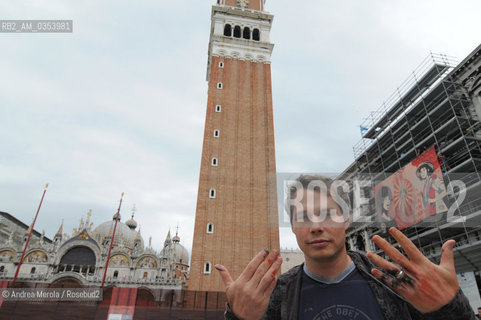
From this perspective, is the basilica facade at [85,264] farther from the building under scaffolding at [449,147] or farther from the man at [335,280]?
the man at [335,280]

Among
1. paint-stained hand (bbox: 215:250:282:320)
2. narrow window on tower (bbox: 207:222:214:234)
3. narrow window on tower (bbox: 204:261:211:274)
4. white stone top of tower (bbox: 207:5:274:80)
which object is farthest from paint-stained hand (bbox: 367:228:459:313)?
white stone top of tower (bbox: 207:5:274:80)

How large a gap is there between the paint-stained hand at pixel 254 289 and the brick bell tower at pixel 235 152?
1840 cm

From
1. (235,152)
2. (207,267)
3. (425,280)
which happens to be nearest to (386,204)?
(235,152)

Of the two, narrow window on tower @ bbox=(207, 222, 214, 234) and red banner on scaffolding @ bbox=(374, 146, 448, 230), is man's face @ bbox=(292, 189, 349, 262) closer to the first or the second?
red banner on scaffolding @ bbox=(374, 146, 448, 230)

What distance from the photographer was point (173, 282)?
34812 millimetres

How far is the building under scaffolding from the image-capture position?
648 inches

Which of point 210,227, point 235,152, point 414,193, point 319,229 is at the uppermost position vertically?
point 235,152

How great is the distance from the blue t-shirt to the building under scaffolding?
39.5ft

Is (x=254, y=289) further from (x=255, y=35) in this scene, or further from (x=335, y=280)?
(x=255, y=35)

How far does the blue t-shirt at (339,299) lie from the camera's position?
5.54ft

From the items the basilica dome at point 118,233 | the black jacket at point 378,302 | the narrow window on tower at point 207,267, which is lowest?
the black jacket at point 378,302

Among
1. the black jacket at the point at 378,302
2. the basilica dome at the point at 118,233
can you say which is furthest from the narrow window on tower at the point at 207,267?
the basilica dome at the point at 118,233

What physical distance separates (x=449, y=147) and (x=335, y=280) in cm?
2064

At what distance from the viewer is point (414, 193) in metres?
18.7
